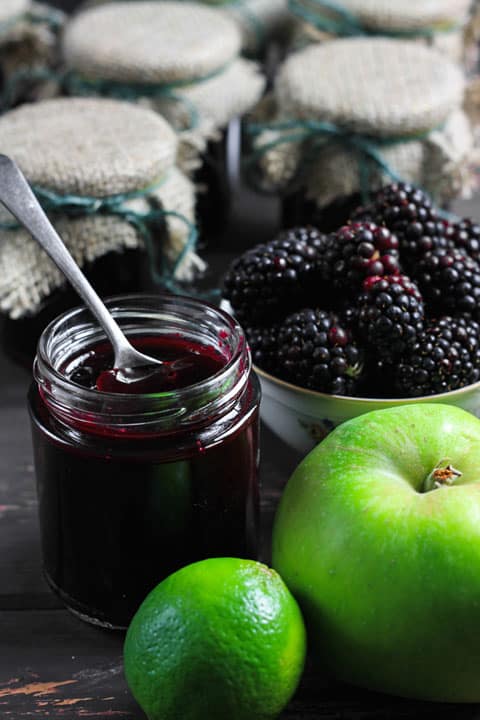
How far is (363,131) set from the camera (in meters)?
1.13

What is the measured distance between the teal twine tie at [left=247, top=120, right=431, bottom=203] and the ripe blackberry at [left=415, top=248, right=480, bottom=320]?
33 centimetres

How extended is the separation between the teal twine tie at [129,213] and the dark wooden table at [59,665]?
30cm

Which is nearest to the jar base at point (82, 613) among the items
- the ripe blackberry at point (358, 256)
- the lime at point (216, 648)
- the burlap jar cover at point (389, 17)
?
the lime at point (216, 648)

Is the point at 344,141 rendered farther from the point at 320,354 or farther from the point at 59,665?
the point at 59,665

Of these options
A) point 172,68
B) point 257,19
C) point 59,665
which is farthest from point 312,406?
point 257,19

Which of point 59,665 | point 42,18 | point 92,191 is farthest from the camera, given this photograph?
point 42,18

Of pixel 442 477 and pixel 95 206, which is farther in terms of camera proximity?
pixel 95 206

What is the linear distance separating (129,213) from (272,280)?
0.26 m

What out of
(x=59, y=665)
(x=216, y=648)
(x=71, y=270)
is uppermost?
(x=71, y=270)

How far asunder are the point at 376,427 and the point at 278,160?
0.55m

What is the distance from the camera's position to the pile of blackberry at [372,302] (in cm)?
78

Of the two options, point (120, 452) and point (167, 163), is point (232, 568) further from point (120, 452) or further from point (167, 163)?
point (167, 163)

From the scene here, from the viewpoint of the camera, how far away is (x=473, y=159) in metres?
1.22

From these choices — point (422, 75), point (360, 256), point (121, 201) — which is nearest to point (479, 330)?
point (360, 256)
